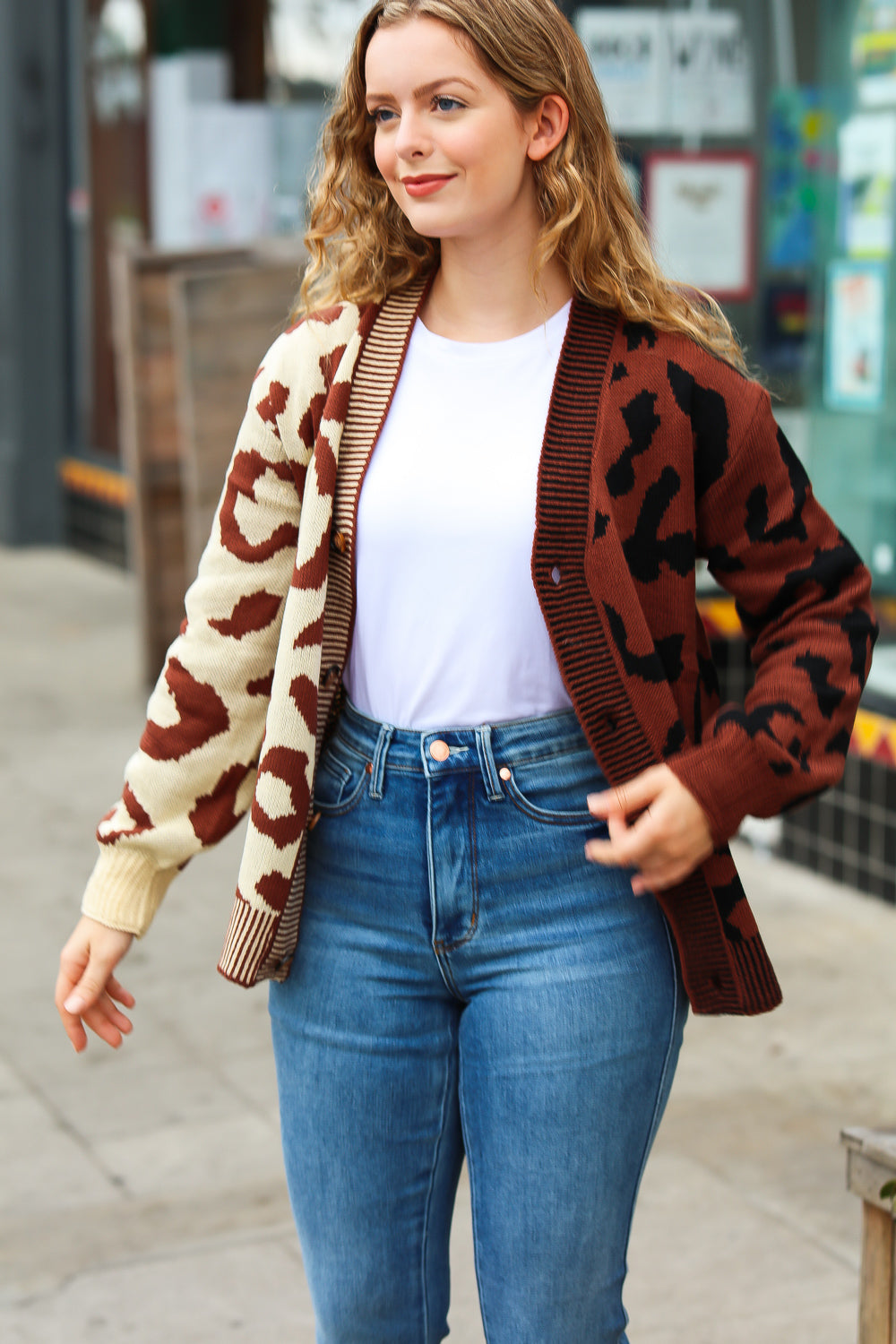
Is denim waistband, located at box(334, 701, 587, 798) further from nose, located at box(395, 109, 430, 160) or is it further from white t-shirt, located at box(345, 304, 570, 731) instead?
nose, located at box(395, 109, 430, 160)

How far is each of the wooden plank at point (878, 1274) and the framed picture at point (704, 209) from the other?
4.10 meters

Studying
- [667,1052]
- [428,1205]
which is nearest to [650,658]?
[667,1052]

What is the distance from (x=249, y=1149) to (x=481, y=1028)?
2006 mm

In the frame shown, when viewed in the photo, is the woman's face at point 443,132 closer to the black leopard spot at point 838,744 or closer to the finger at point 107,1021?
the black leopard spot at point 838,744

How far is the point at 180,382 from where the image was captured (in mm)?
6711

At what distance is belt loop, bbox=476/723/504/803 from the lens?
184 centimetres

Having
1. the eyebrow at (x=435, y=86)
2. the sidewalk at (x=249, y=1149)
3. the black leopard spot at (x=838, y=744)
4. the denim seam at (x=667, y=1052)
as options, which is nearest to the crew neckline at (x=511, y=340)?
the eyebrow at (x=435, y=86)

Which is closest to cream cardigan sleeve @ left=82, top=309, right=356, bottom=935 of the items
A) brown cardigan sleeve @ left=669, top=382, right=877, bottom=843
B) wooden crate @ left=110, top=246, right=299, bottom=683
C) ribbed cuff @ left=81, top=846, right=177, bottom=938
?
ribbed cuff @ left=81, top=846, right=177, bottom=938

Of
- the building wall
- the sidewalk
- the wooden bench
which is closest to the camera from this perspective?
the wooden bench

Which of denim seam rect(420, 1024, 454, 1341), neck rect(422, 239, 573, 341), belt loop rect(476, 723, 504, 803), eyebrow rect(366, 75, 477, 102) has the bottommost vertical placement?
denim seam rect(420, 1024, 454, 1341)

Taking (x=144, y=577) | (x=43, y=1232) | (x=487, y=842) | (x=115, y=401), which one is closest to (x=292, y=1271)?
(x=43, y=1232)

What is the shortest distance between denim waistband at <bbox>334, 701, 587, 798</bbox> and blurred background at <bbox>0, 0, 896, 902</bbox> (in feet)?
3.50

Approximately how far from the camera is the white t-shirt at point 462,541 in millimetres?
1846

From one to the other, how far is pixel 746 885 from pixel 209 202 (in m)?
5.13
